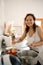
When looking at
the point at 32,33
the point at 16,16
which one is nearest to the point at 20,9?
the point at 16,16

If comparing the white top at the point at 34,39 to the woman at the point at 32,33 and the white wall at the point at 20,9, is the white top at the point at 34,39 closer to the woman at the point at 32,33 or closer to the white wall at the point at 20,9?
the woman at the point at 32,33

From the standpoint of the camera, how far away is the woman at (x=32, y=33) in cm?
95

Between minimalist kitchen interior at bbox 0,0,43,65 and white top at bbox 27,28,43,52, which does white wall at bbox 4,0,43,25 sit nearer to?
minimalist kitchen interior at bbox 0,0,43,65

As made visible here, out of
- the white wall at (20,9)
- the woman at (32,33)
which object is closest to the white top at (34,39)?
the woman at (32,33)

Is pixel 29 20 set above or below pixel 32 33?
above

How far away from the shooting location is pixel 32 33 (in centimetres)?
98

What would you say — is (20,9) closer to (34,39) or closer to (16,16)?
(16,16)

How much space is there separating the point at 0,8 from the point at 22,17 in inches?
8.1

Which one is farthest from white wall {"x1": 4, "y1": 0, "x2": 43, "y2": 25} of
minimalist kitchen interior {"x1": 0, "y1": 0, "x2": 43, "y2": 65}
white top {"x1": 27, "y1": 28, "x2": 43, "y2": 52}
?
white top {"x1": 27, "y1": 28, "x2": 43, "y2": 52}

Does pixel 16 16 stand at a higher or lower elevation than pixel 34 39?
higher

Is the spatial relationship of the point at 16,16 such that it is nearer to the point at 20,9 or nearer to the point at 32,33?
the point at 20,9

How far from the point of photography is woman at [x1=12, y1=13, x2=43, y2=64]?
3.10ft

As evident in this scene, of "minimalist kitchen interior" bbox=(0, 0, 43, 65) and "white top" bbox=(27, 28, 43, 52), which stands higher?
"minimalist kitchen interior" bbox=(0, 0, 43, 65)

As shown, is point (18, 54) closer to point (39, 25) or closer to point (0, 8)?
point (39, 25)
